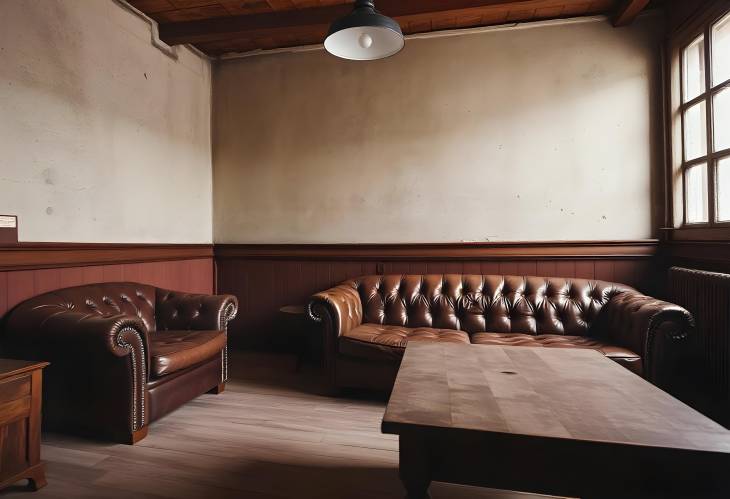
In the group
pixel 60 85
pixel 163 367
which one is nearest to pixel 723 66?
pixel 163 367

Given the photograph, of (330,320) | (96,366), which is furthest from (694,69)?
(96,366)

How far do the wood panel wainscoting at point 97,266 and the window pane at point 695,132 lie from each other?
14.7ft

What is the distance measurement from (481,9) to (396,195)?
1709 mm

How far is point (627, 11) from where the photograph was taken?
11.3 ft

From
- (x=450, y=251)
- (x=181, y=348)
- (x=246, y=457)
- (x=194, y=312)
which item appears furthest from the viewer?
(x=450, y=251)

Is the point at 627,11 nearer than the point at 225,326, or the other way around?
the point at 225,326

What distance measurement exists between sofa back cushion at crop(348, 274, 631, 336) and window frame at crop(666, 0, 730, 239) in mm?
732

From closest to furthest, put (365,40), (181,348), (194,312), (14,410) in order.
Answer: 1. (14,410)
2. (365,40)
3. (181,348)
4. (194,312)

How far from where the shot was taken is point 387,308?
365 cm

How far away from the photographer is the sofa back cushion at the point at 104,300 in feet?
8.51

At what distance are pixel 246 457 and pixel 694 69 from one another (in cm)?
423

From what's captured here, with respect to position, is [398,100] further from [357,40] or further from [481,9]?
[357,40]

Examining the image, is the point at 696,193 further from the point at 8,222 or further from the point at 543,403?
the point at 8,222

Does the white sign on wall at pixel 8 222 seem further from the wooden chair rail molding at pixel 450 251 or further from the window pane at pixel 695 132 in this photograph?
the window pane at pixel 695 132
